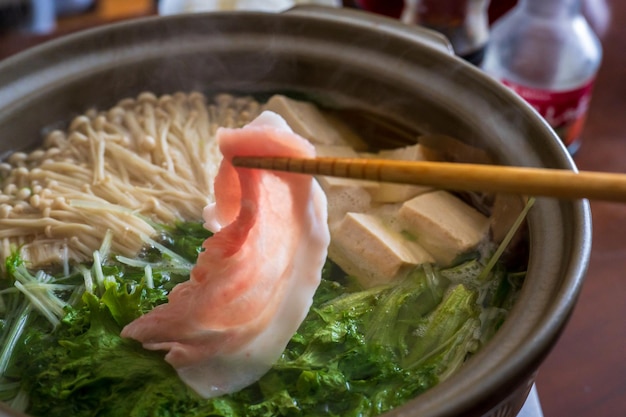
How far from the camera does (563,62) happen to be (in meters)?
2.73

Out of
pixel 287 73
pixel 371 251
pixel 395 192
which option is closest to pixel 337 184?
pixel 395 192

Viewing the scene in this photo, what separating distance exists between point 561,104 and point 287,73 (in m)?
0.99

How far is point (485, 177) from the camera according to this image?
1056mm

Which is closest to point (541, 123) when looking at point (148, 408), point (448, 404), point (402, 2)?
point (448, 404)

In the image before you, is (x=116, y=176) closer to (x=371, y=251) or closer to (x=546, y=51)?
(x=371, y=251)

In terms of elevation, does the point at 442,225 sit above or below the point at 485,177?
below

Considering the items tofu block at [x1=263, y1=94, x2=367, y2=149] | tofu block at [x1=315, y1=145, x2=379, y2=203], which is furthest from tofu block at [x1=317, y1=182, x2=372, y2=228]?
tofu block at [x1=263, y1=94, x2=367, y2=149]

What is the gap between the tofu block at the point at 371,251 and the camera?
1.76m

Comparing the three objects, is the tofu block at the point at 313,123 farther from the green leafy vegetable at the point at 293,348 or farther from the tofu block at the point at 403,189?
the green leafy vegetable at the point at 293,348

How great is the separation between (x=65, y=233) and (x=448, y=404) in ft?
4.00

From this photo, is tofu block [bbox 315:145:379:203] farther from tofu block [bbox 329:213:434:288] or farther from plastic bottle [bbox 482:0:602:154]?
plastic bottle [bbox 482:0:602:154]

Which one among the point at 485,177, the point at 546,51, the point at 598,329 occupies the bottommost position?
the point at 598,329

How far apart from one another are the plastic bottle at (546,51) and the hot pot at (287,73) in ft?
2.25

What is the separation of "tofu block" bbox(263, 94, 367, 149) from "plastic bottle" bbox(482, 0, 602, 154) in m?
0.76
